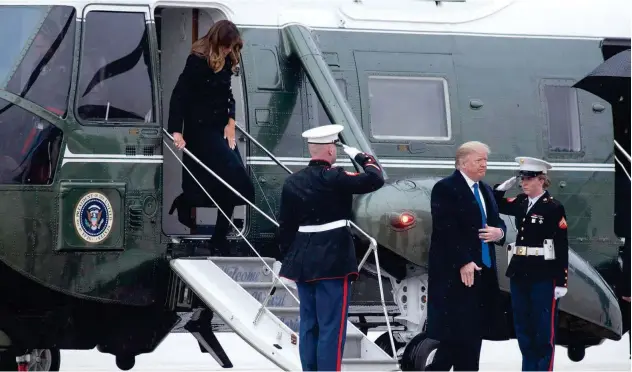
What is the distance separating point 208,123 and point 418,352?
243 cm

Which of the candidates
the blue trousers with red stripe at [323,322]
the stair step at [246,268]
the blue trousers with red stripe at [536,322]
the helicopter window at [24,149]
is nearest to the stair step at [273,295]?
the stair step at [246,268]

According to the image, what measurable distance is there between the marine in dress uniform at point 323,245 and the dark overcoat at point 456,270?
1.67ft

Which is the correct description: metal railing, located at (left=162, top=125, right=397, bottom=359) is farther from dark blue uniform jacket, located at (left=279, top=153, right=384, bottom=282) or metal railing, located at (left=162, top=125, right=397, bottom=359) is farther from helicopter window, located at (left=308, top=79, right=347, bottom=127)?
helicopter window, located at (left=308, top=79, right=347, bottom=127)

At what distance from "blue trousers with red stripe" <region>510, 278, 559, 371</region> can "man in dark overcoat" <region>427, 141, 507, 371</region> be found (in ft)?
1.47

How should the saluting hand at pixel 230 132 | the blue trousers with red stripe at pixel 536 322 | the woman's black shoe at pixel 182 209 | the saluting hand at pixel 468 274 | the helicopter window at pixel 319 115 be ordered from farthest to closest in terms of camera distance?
1. the helicopter window at pixel 319 115
2. the woman's black shoe at pixel 182 209
3. the saluting hand at pixel 230 132
4. the blue trousers with red stripe at pixel 536 322
5. the saluting hand at pixel 468 274

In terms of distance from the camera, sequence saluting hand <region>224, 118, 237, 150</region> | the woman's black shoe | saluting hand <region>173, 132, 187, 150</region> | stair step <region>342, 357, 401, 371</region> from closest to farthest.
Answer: stair step <region>342, 357, 401, 371</region> → saluting hand <region>173, 132, 187, 150</region> → saluting hand <region>224, 118, 237, 150</region> → the woman's black shoe

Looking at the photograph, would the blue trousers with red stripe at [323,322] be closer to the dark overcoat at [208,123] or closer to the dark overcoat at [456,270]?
the dark overcoat at [456,270]

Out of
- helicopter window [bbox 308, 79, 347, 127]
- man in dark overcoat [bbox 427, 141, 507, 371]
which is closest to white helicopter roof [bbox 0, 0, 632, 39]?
helicopter window [bbox 308, 79, 347, 127]

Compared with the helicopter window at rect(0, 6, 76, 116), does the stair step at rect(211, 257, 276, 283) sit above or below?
below

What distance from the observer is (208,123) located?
10945 mm

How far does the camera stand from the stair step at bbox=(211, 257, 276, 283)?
10906 mm

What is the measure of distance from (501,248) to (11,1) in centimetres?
438

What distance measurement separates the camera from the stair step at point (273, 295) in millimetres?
10773

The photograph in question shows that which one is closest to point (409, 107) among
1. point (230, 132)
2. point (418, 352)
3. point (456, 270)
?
point (230, 132)
